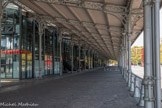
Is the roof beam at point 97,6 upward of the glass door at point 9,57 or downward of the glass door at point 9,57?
upward

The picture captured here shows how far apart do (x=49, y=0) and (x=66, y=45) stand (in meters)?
25.9

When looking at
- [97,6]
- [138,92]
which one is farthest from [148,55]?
[97,6]

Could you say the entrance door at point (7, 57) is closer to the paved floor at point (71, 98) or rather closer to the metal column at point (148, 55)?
the paved floor at point (71, 98)

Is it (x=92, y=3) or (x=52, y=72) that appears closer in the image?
(x=92, y=3)

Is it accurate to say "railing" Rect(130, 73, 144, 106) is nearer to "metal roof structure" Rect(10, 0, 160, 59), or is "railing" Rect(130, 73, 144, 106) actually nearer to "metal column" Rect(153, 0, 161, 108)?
"metal column" Rect(153, 0, 161, 108)

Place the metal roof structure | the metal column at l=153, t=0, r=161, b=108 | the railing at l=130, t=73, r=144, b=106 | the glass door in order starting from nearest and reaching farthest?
the metal column at l=153, t=0, r=161, b=108 → the railing at l=130, t=73, r=144, b=106 → the metal roof structure → the glass door

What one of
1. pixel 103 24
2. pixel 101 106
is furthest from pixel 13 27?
pixel 101 106

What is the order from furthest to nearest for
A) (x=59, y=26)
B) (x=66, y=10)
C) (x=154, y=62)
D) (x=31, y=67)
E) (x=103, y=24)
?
(x=59, y=26) → (x=31, y=67) → (x=103, y=24) → (x=66, y=10) → (x=154, y=62)

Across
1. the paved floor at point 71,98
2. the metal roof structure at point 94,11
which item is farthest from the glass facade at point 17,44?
the paved floor at point 71,98

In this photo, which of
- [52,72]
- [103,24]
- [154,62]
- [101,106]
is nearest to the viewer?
[154,62]

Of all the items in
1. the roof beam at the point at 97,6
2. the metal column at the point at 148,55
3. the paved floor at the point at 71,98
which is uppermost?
the roof beam at the point at 97,6

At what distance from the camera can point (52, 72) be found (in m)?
32.3

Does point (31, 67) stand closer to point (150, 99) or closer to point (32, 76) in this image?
point (32, 76)

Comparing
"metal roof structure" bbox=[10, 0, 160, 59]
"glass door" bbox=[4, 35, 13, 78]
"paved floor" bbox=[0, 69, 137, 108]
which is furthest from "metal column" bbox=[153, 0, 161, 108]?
"glass door" bbox=[4, 35, 13, 78]
